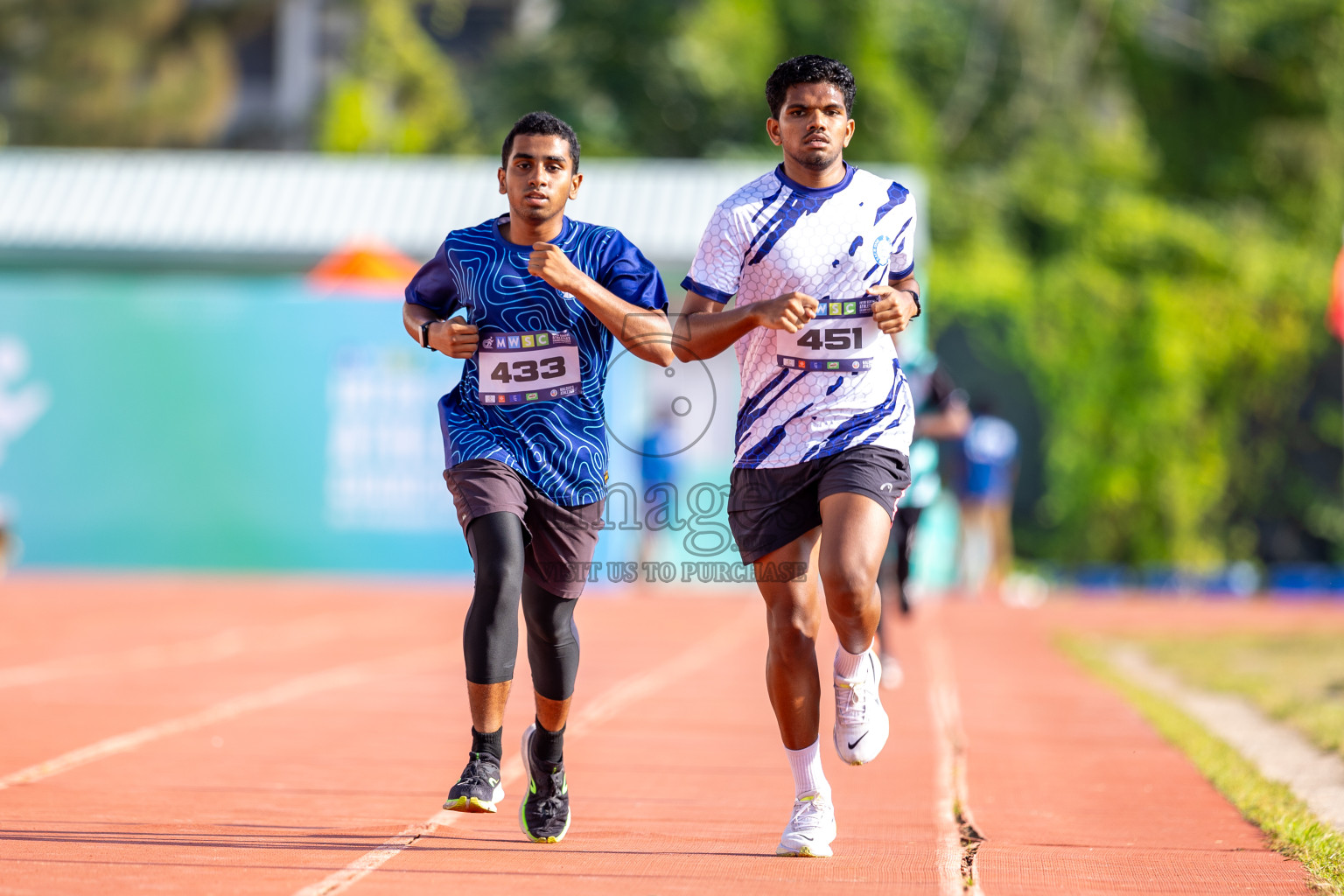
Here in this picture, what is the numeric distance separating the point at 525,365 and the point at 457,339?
0.75ft

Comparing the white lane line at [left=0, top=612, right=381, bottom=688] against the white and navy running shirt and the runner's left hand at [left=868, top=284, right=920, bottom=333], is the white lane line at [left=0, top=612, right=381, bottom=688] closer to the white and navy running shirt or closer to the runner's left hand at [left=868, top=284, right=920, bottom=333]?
the white and navy running shirt

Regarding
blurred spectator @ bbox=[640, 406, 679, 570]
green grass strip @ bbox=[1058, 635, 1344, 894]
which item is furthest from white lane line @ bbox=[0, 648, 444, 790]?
blurred spectator @ bbox=[640, 406, 679, 570]

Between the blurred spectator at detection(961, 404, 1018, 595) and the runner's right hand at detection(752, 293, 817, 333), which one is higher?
the blurred spectator at detection(961, 404, 1018, 595)

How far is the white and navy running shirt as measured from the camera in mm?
5160

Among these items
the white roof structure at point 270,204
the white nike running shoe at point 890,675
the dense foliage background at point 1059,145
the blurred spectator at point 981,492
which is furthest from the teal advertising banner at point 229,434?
the white nike running shoe at point 890,675

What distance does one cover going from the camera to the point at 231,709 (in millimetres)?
9016

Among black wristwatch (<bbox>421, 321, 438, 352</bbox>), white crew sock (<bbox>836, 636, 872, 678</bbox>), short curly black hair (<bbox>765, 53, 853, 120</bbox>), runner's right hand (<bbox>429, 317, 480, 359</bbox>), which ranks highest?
short curly black hair (<bbox>765, 53, 853, 120</bbox>)

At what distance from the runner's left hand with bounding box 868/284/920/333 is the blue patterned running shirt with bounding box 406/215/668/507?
67cm

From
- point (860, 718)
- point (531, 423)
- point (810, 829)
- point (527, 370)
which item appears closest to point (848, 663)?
point (860, 718)

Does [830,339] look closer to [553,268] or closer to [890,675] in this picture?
[553,268]

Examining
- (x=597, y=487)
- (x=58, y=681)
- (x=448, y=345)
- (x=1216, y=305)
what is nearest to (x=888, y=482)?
(x=597, y=487)

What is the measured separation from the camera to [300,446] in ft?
67.5

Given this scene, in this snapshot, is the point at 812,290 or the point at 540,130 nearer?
the point at 812,290

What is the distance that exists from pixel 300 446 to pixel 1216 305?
11.3 m
